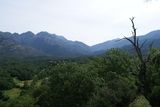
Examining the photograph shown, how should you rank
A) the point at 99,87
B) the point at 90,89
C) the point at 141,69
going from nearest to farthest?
the point at 141,69 < the point at 99,87 < the point at 90,89

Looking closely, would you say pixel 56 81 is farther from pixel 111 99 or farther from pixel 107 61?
pixel 107 61

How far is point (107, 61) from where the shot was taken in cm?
7356

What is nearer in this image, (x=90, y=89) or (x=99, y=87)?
(x=99, y=87)

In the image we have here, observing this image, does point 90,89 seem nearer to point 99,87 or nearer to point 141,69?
point 99,87

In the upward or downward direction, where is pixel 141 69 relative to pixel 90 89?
upward

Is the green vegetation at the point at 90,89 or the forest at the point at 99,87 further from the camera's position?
the forest at the point at 99,87

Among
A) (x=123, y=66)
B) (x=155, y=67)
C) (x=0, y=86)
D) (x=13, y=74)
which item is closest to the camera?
(x=155, y=67)

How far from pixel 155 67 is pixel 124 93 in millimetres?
10779

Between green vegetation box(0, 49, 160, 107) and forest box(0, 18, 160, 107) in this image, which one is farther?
forest box(0, 18, 160, 107)

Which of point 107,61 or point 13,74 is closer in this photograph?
point 107,61

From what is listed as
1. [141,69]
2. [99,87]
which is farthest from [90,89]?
[141,69]

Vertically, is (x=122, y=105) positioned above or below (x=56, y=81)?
below

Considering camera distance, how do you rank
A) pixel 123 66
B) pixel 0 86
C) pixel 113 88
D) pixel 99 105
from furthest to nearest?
pixel 0 86 < pixel 123 66 < pixel 113 88 < pixel 99 105

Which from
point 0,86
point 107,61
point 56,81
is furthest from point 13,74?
point 56,81
